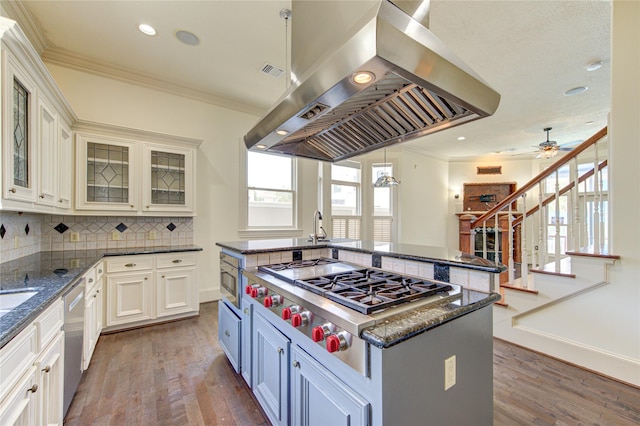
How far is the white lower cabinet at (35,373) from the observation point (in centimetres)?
96

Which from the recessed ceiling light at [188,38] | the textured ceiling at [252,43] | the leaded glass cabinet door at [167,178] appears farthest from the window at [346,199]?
the recessed ceiling light at [188,38]

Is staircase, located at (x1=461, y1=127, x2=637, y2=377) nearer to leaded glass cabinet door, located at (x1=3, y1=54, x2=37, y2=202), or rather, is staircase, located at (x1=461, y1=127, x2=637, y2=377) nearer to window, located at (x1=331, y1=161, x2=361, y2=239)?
window, located at (x1=331, y1=161, x2=361, y2=239)

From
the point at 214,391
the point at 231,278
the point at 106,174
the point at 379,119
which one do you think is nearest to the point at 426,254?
the point at 379,119

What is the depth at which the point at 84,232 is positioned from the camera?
3057mm

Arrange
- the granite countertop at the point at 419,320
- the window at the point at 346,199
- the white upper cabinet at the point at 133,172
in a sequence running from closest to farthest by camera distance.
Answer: the granite countertop at the point at 419,320 → the white upper cabinet at the point at 133,172 → the window at the point at 346,199

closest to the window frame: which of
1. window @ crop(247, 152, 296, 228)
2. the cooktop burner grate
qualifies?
window @ crop(247, 152, 296, 228)

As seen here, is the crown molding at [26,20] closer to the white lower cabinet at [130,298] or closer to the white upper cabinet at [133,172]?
the white upper cabinet at [133,172]

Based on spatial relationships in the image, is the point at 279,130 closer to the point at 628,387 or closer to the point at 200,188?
the point at 200,188

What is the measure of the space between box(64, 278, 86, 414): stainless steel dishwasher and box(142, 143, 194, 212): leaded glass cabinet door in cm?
150

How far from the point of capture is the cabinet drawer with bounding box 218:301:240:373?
6.71 feet

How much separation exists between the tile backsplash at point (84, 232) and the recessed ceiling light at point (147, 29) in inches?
79.9

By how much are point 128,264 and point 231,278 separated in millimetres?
1525

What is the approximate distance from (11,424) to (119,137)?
2.87m

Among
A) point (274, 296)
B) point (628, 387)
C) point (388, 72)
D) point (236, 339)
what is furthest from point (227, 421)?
point (628, 387)
